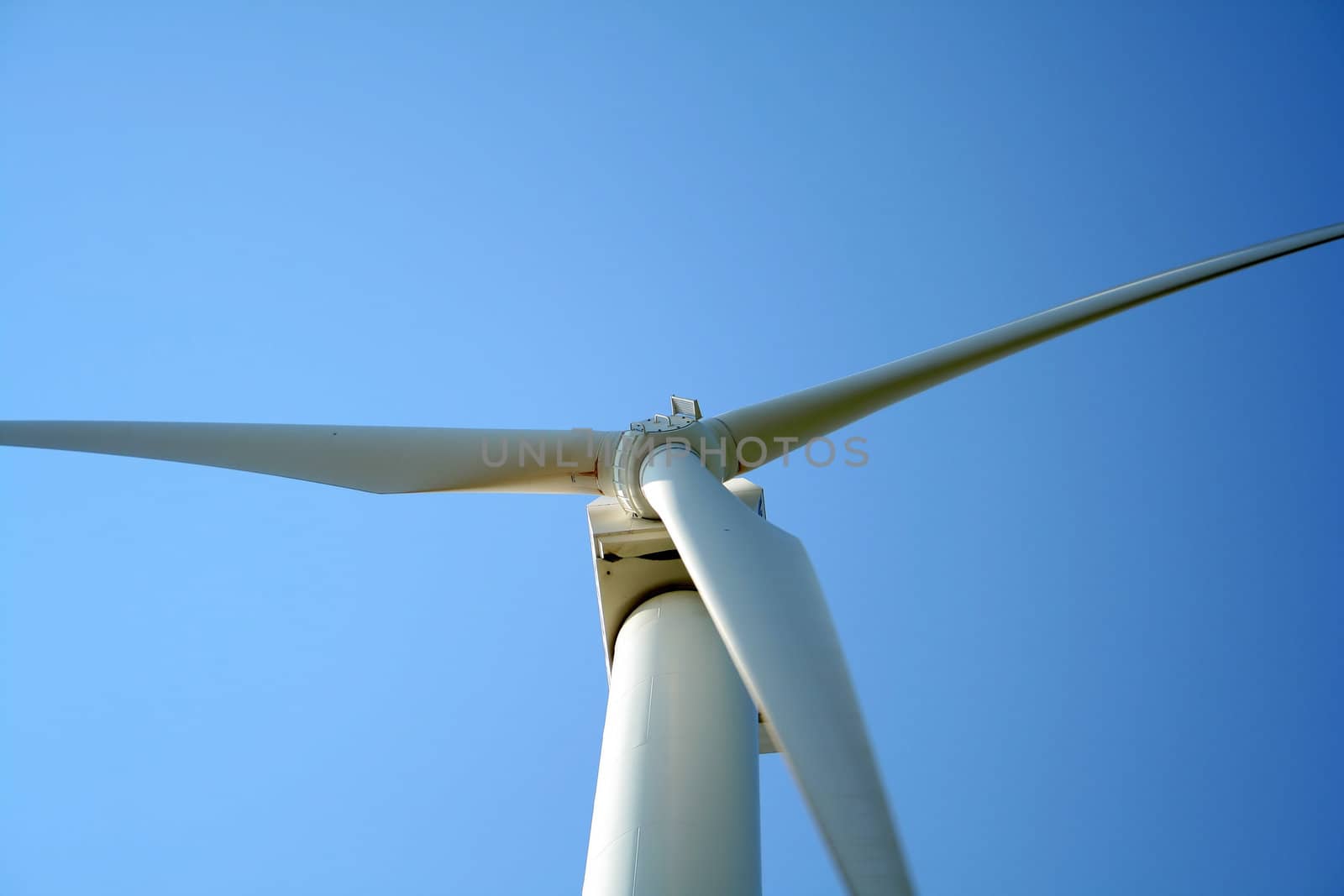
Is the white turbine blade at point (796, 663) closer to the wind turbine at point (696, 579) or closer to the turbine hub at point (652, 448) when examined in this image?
the wind turbine at point (696, 579)

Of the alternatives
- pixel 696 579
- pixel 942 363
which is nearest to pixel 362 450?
Answer: pixel 696 579

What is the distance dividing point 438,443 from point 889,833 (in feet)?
23.1

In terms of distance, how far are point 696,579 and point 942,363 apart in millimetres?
5305

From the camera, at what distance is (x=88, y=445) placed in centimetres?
964

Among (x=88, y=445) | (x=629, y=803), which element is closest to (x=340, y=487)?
(x=88, y=445)

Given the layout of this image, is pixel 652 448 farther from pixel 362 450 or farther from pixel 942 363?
pixel 942 363

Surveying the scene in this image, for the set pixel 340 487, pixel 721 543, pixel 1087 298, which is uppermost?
pixel 1087 298

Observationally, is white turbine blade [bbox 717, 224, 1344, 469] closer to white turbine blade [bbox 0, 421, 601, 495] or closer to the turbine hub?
the turbine hub

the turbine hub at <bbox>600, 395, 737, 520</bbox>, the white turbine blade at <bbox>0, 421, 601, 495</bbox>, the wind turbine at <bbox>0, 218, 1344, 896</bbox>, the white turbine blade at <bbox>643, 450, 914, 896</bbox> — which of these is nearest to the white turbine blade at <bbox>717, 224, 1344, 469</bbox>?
the wind turbine at <bbox>0, 218, 1344, 896</bbox>

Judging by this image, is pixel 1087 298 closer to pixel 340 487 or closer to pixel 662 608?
pixel 662 608

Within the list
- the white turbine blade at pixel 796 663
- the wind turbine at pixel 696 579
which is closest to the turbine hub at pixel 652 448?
the wind turbine at pixel 696 579

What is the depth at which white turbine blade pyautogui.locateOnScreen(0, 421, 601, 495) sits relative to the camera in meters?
9.69

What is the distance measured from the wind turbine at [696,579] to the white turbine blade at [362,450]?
0.02 metres

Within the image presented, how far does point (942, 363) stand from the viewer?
35.2ft
